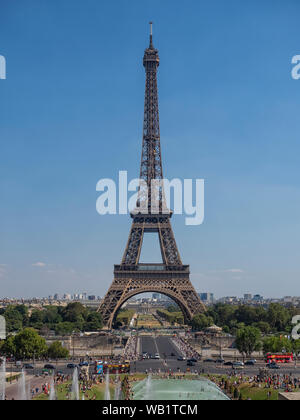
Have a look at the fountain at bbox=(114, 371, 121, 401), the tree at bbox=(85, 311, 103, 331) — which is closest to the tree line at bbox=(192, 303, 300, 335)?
the tree at bbox=(85, 311, 103, 331)

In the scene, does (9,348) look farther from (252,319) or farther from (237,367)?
(252,319)

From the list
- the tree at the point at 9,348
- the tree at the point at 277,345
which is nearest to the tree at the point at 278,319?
the tree at the point at 277,345

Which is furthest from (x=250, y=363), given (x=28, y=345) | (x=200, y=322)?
(x=200, y=322)

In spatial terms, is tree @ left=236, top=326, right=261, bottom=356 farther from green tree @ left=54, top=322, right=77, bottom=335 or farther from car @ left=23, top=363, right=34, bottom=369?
green tree @ left=54, top=322, right=77, bottom=335

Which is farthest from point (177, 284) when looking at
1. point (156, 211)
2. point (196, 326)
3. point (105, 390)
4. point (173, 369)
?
point (105, 390)

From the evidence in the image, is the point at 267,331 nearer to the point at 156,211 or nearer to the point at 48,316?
the point at 156,211

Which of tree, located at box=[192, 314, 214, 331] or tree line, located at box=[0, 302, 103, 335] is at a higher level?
tree, located at box=[192, 314, 214, 331]
